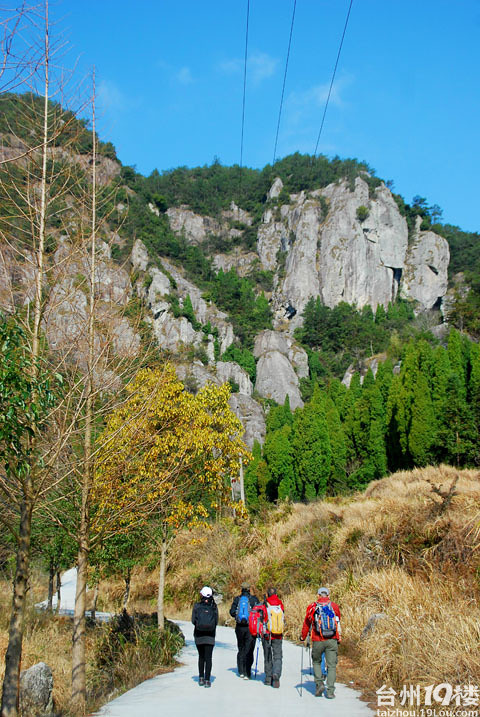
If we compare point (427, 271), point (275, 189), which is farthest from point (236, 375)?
point (275, 189)

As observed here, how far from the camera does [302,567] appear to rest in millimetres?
15898

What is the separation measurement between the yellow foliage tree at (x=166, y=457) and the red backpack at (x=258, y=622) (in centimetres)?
211

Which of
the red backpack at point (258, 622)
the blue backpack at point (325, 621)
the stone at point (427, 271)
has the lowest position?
the red backpack at point (258, 622)

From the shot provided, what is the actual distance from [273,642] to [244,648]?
77cm

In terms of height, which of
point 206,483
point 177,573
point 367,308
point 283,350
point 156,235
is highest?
point 156,235

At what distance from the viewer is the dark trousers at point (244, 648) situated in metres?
8.27

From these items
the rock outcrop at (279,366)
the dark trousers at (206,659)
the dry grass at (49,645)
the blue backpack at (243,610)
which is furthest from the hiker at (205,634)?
the rock outcrop at (279,366)

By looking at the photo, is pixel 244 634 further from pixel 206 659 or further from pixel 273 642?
pixel 206 659

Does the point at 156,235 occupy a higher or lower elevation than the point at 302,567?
higher

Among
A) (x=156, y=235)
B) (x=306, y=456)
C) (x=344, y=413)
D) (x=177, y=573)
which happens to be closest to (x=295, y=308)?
(x=156, y=235)

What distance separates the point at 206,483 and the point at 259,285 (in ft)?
369

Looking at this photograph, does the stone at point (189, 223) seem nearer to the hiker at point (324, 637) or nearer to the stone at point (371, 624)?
the stone at point (371, 624)

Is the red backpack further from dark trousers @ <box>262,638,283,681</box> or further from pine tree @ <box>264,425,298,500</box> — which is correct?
pine tree @ <box>264,425,298,500</box>

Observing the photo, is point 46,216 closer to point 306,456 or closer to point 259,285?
point 306,456
